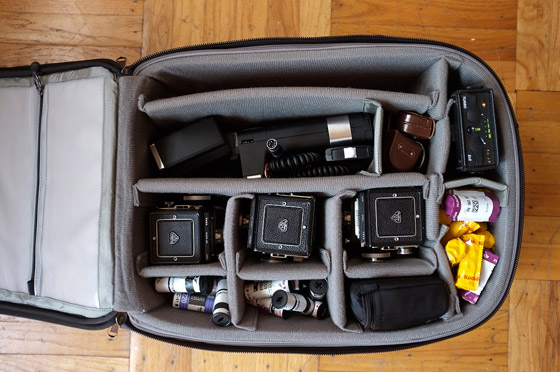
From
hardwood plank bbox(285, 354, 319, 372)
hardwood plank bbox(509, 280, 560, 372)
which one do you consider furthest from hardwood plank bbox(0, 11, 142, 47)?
hardwood plank bbox(509, 280, 560, 372)

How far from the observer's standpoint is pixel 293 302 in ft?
4.73

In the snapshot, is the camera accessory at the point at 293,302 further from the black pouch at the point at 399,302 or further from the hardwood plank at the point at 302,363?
the hardwood plank at the point at 302,363

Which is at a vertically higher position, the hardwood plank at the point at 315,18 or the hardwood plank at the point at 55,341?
the hardwood plank at the point at 315,18

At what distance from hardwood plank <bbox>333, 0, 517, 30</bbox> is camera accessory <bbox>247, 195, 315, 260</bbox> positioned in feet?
3.21

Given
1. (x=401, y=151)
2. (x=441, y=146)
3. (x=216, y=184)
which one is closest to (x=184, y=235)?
(x=216, y=184)

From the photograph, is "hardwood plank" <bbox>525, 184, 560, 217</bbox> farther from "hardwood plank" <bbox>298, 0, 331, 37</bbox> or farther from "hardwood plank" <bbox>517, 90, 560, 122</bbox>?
"hardwood plank" <bbox>298, 0, 331, 37</bbox>

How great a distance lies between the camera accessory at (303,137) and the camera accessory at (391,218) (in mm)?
226

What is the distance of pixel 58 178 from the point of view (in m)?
1.47

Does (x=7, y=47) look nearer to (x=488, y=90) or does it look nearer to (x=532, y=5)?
(x=488, y=90)

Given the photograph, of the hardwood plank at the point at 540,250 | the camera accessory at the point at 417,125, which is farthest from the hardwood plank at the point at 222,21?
the hardwood plank at the point at 540,250

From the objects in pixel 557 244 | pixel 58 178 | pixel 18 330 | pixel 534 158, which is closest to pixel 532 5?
pixel 534 158

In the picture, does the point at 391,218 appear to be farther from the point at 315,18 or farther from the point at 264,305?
the point at 315,18

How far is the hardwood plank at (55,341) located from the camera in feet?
6.02

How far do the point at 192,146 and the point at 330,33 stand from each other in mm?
882
